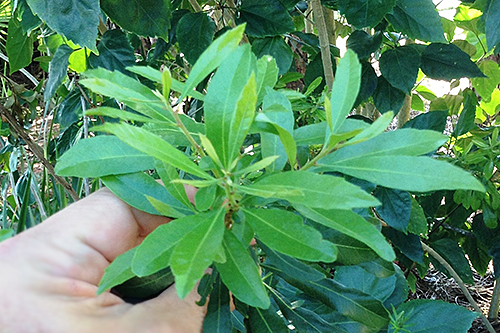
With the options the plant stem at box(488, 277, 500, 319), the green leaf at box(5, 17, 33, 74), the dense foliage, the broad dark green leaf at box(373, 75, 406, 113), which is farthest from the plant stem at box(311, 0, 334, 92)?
the plant stem at box(488, 277, 500, 319)

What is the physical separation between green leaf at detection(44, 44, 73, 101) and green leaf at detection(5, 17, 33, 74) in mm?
169

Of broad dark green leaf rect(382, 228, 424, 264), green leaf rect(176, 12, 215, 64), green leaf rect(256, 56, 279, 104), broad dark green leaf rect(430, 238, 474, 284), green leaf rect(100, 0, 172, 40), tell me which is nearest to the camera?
green leaf rect(256, 56, 279, 104)

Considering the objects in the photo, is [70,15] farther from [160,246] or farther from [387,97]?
[387,97]

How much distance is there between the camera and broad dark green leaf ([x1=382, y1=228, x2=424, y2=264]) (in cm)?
87

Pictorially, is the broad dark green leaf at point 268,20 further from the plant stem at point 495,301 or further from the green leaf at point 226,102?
the plant stem at point 495,301

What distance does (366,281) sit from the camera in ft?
2.29

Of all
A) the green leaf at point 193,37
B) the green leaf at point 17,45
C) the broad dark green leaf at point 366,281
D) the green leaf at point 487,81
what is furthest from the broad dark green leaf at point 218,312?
the green leaf at point 487,81

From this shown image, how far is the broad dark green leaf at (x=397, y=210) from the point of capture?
73cm

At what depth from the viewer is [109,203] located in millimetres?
436

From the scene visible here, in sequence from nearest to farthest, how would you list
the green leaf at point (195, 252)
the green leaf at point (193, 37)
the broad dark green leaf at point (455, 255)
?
the green leaf at point (195, 252)
the green leaf at point (193, 37)
the broad dark green leaf at point (455, 255)

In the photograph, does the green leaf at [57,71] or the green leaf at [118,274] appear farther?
the green leaf at [57,71]

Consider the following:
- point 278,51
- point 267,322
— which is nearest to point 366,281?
point 267,322

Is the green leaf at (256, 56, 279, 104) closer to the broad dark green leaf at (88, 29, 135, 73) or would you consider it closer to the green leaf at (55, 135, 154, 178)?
the green leaf at (55, 135, 154, 178)

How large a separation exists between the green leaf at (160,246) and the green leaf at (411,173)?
12 cm
